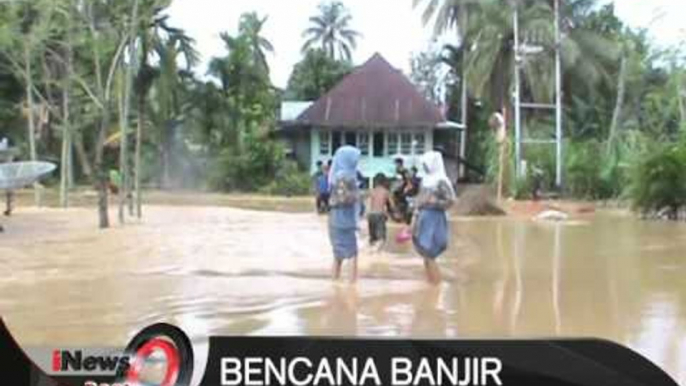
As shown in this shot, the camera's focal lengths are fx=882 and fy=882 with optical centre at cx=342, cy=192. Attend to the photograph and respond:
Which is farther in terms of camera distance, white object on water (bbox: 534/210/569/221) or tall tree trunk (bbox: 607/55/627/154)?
white object on water (bbox: 534/210/569/221)

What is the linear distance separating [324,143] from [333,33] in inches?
11.6

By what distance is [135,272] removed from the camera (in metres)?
2.38

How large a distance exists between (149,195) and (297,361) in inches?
23.0

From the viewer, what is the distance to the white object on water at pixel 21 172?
2320mm

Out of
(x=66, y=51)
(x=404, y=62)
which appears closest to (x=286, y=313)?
(x=404, y=62)

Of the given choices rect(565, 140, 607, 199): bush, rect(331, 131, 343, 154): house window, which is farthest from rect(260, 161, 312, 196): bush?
rect(565, 140, 607, 199): bush

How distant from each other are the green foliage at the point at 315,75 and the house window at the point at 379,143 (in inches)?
7.3

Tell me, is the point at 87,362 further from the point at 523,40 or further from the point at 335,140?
the point at 523,40

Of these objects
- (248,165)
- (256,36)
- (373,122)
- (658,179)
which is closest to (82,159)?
(248,165)

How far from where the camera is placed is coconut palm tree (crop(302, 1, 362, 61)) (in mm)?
2268

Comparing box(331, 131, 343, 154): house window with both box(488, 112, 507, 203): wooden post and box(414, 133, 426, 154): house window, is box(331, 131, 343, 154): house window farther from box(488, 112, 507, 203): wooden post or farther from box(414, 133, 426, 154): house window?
box(488, 112, 507, 203): wooden post

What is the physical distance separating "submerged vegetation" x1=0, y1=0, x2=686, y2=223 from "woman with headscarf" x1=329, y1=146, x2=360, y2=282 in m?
0.09

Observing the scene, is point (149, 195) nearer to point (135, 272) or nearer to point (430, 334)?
point (135, 272)

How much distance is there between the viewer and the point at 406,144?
224 cm
